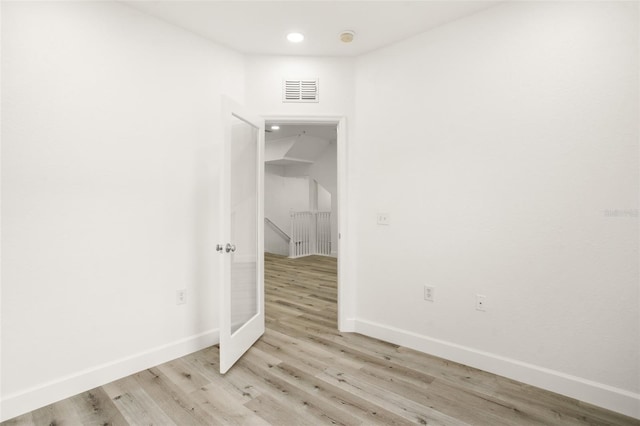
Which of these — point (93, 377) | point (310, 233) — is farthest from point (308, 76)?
point (310, 233)

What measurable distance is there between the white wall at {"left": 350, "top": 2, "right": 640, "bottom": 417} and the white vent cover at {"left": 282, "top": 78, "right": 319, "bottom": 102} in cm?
49

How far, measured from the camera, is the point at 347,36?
2.67 m

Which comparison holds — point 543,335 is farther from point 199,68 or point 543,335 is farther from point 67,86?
point 67,86

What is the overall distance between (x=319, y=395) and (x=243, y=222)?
4.76 feet

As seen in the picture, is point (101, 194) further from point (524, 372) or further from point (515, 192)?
point (524, 372)

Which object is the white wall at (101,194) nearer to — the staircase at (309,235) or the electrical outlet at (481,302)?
the electrical outlet at (481,302)

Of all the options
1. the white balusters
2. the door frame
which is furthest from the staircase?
the door frame

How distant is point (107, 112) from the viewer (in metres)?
2.20

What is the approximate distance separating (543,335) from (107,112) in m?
3.33

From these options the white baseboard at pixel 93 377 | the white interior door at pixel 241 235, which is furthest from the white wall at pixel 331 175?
the white baseboard at pixel 93 377

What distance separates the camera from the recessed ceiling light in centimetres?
266

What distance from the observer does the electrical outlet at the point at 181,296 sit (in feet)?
8.54

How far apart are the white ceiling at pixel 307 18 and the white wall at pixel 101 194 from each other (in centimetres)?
19

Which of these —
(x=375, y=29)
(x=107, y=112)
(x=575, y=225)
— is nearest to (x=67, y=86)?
(x=107, y=112)
